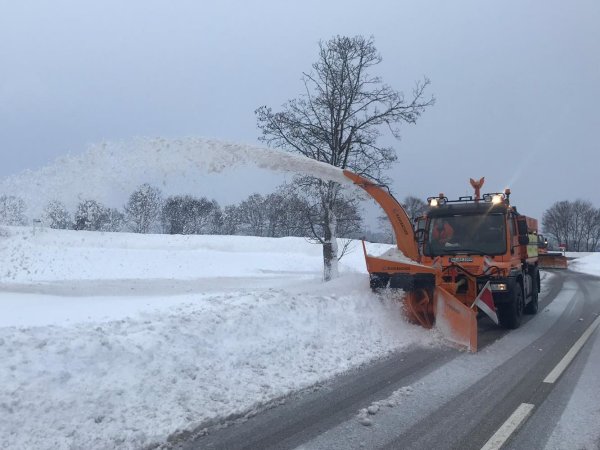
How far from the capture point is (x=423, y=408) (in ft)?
16.6

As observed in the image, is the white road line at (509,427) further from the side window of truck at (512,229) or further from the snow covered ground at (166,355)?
the side window of truck at (512,229)

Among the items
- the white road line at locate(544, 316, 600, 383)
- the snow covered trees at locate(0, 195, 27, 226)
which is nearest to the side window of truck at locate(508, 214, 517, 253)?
the white road line at locate(544, 316, 600, 383)

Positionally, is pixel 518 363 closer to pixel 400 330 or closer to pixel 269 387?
pixel 400 330

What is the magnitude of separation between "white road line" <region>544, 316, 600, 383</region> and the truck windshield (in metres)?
2.09

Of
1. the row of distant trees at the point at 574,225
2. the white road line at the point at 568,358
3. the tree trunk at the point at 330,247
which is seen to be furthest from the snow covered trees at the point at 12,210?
the row of distant trees at the point at 574,225

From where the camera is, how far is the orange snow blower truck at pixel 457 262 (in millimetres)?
8586

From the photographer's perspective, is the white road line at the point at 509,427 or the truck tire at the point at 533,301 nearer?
the white road line at the point at 509,427

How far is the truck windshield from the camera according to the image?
9750mm

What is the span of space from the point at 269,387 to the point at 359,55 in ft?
43.9

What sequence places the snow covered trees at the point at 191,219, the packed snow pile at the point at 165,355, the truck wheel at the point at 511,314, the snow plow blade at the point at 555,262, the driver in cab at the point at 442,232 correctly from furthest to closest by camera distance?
the snow covered trees at the point at 191,219
the snow plow blade at the point at 555,262
the driver in cab at the point at 442,232
the truck wheel at the point at 511,314
the packed snow pile at the point at 165,355

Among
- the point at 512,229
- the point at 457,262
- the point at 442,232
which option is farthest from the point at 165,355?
the point at 512,229

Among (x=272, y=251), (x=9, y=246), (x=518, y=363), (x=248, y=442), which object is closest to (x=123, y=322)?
(x=248, y=442)

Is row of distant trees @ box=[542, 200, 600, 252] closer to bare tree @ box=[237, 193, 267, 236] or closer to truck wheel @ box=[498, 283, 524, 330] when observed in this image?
bare tree @ box=[237, 193, 267, 236]

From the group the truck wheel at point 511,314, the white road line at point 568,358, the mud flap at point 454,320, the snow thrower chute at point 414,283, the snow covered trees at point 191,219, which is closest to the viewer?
the white road line at point 568,358
